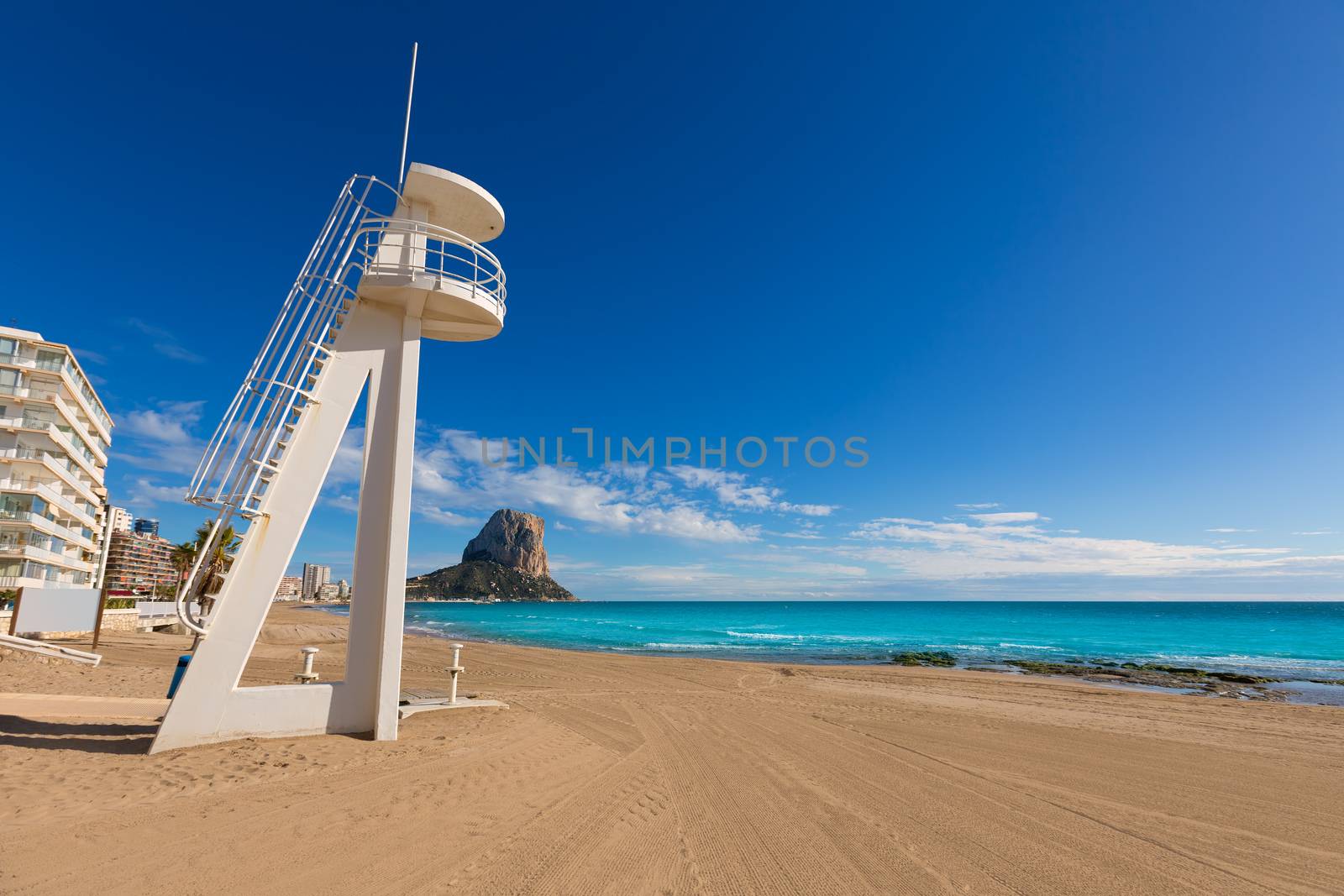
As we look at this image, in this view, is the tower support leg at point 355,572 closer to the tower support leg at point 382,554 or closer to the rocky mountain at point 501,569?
the tower support leg at point 382,554

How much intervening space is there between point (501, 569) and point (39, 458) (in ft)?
470

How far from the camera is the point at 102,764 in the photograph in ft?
22.7

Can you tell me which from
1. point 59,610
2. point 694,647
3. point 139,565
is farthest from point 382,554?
point 139,565

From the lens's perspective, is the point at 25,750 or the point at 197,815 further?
the point at 25,750

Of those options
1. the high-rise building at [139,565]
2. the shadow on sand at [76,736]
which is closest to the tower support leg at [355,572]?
the shadow on sand at [76,736]

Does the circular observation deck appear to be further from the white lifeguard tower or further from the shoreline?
the shoreline

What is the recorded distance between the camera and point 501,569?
576 feet

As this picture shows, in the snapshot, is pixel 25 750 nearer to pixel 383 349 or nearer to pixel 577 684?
pixel 383 349

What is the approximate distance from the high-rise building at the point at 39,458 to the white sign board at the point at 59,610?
15494 millimetres

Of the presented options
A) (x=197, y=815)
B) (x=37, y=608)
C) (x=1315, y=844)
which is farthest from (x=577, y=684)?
(x=37, y=608)

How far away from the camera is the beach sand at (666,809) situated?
4.67 m

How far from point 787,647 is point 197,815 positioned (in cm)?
3729

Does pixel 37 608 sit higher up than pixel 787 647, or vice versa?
pixel 37 608

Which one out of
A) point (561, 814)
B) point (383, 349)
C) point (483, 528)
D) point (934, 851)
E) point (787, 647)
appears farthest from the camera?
point (483, 528)
